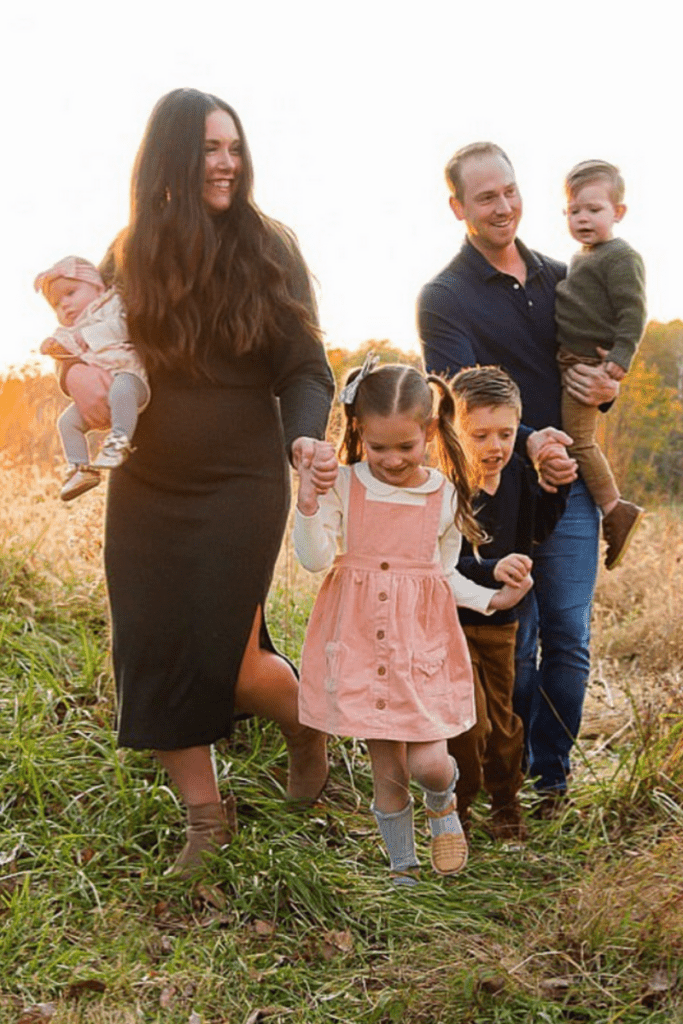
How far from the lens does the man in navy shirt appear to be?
3750 mm

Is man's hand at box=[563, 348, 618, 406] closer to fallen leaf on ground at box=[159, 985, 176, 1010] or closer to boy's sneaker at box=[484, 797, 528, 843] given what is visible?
boy's sneaker at box=[484, 797, 528, 843]

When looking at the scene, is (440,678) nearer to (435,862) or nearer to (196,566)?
(435,862)

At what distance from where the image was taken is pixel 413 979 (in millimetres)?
2848

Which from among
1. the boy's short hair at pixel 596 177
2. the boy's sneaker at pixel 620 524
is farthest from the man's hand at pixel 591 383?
the boy's short hair at pixel 596 177

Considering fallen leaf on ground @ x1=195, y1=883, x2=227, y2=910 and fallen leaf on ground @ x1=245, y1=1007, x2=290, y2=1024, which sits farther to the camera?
fallen leaf on ground @ x1=195, y1=883, x2=227, y2=910

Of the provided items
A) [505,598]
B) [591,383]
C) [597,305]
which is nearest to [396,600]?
[505,598]

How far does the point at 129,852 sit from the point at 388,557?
1.20m

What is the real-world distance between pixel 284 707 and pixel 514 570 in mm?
825

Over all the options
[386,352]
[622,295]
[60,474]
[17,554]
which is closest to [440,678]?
[622,295]

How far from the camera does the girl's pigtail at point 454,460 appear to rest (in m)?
3.34

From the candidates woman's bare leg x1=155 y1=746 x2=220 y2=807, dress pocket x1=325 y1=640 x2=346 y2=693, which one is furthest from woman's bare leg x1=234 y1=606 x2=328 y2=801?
Result: dress pocket x1=325 y1=640 x2=346 y2=693

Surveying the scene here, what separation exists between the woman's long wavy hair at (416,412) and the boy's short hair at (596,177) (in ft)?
3.70

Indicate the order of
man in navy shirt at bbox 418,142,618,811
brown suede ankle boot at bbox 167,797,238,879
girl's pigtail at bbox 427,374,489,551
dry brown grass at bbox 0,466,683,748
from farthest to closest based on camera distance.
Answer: dry brown grass at bbox 0,466,683,748
man in navy shirt at bbox 418,142,618,811
brown suede ankle boot at bbox 167,797,238,879
girl's pigtail at bbox 427,374,489,551

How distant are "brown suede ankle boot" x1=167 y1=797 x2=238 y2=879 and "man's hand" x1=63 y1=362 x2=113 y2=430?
3.59ft
